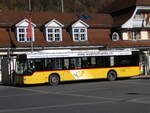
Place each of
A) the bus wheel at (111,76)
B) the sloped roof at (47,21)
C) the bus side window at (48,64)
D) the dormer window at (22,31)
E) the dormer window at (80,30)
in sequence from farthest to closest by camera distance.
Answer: the dormer window at (80,30), the dormer window at (22,31), the sloped roof at (47,21), the bus wheel at (111,76), the bus side window at (48,64)

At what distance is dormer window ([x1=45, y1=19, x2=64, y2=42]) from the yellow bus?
744 cm

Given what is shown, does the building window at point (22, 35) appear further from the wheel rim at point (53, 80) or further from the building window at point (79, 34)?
the wheel rim at point (53, 80)

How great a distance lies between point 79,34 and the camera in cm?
4016

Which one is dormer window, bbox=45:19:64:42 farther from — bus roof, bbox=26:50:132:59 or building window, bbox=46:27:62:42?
bus roof, bbox=26:50:132:59

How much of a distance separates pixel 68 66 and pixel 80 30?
40.8 feet

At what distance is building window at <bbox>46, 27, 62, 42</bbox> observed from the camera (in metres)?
38.6

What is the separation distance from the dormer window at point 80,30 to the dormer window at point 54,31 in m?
1.71

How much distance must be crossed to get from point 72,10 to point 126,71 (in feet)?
195

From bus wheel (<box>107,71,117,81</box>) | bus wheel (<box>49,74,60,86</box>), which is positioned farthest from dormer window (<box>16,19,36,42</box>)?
bus wheel (<box>107,71,117,81</box>)

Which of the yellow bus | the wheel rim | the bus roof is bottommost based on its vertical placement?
the wheel rim

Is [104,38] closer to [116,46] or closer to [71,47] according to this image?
[116,46]

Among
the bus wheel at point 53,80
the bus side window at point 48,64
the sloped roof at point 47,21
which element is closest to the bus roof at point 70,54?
the bus side window at point 48,64

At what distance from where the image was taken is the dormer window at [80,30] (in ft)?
131

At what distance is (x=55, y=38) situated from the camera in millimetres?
38969
